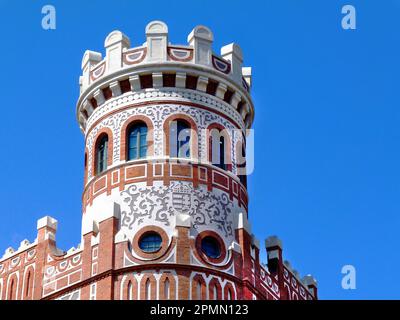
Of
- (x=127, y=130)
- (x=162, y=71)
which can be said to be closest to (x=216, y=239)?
(x=127, y=130)

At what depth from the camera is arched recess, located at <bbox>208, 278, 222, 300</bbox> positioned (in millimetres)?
43938

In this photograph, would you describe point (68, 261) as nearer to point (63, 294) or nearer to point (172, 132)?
point (63, 294)

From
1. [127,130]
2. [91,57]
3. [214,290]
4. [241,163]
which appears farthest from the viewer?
[91,57]

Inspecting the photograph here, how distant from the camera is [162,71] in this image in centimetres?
4756

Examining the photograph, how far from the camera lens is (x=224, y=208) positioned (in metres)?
46.5

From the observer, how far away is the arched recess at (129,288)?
142ft

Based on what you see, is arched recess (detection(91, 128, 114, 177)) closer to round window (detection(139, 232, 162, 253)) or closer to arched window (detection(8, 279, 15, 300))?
round window (detection(139, 232, 162, 253))

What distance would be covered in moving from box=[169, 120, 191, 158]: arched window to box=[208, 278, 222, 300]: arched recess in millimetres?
5236

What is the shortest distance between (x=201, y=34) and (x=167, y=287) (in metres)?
10.9

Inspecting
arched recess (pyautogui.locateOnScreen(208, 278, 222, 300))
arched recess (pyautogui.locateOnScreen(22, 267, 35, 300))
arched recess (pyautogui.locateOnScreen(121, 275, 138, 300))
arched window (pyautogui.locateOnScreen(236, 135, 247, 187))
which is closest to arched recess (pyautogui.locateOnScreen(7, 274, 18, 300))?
arched recess (pyautogui.locateOnScreen(22, 267, 35, 300))

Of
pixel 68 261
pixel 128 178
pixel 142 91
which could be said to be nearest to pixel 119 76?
pixel 142 91

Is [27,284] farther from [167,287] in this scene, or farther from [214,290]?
[214,290]

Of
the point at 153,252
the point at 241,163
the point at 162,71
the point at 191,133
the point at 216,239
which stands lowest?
the point at 153,252

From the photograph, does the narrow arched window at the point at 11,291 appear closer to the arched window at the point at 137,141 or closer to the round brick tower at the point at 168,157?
the round brick tower at the point at 168,157
